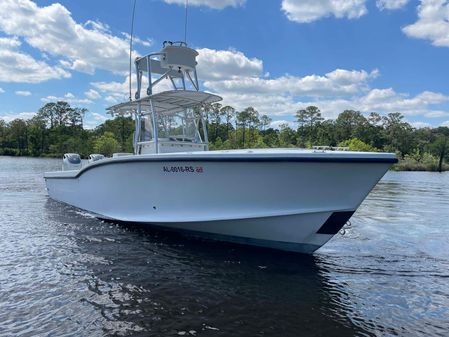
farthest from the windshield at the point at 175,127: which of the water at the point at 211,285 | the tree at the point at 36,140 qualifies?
the tree at the point at 36,140

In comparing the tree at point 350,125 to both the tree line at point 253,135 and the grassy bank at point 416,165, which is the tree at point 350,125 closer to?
the tree line at point 253,135

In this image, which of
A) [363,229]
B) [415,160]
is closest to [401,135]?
[415,160]

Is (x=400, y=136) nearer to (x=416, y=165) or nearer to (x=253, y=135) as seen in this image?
(x=416, y=165)

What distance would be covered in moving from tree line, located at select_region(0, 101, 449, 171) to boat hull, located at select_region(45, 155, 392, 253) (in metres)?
53.3

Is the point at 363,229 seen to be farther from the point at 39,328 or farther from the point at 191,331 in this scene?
the point at 39,328

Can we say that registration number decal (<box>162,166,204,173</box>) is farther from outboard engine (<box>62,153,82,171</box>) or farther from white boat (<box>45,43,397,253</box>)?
outboard engine (<box>62,153,82,171</box>)

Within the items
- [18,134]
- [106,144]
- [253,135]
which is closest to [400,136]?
[253,135]

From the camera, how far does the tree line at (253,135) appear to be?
67.2m

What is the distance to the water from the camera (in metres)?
4.02

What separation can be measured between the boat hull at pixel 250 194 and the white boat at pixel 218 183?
2 cm

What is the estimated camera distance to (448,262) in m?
6.34

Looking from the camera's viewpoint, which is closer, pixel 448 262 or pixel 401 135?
pixel 448 262

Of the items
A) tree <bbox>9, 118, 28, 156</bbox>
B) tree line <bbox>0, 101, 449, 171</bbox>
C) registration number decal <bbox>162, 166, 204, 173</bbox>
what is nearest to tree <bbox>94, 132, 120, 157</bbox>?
tree line <bbox>0, 101, 449, 171</bbox>

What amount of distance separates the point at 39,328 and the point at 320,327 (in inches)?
121
